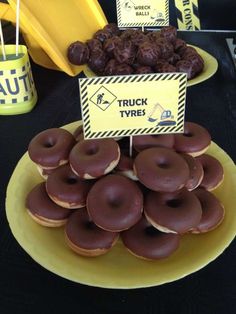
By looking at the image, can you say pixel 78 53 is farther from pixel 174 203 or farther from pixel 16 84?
pixel 174 203

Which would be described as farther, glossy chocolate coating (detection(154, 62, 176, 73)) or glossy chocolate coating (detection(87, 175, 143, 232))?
glossy chocolate coating (detection(154, 62, 176, 73))

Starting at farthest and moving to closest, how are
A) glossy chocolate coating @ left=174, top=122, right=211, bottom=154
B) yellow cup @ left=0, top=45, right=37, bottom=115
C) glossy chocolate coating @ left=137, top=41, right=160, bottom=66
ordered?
glossy chocolate coating @ left=137, top=41, right=160, bottom=66 < yellow cup @ left=0, top=45, right=37, bottom=115 < glossy chocolate coating @ left=174, top=122, right=211, bottom=154

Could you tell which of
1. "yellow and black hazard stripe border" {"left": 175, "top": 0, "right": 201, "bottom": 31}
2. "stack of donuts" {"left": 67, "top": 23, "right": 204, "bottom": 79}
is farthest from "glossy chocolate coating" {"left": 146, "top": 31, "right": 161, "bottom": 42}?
"yellow and black hazard stripe border" {"left": 175, "top": 0, "right": 201, "bottom": 31}

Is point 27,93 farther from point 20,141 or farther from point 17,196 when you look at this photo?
point 17,196

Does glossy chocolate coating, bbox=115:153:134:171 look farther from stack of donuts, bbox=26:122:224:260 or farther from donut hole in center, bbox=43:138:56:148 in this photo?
donut hole in center, bbox=43:138:56:148

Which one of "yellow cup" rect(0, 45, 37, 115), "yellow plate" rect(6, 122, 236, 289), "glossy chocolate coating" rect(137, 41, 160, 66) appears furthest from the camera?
"glossy chocolate coating" rect(137, 41, 160, 66)

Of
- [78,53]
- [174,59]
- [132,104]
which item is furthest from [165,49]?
[132,104]

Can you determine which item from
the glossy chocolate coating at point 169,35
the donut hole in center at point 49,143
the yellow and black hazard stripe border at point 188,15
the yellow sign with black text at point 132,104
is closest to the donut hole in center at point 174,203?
the yellow sign with black text at point 132,104
